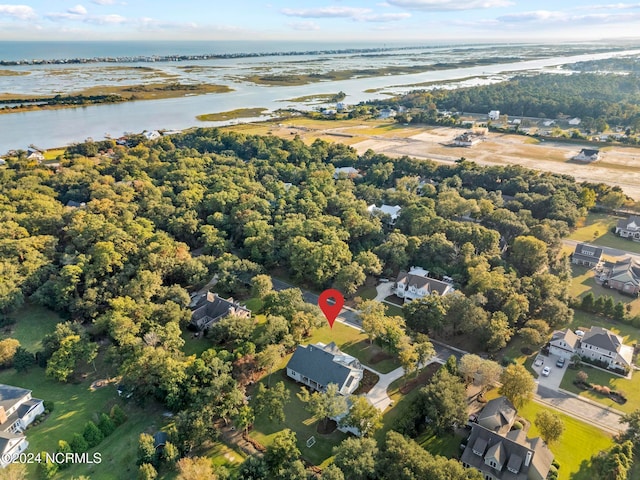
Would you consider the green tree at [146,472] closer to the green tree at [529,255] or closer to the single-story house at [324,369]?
the single-story house at [324,369]

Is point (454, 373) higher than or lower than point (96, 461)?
higher

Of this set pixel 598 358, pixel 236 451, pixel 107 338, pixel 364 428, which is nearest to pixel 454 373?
pixel 364 428

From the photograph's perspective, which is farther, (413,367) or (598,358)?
(598,358)

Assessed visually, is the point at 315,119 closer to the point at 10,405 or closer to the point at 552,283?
the point at 552,283

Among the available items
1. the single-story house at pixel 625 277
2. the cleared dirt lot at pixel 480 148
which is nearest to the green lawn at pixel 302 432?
the single-story house at pixel 625 277

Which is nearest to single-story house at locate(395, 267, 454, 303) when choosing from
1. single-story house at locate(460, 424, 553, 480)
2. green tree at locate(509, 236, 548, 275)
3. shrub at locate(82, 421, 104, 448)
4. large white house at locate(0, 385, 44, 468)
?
green tree at locate(509, 236, 548, 275)

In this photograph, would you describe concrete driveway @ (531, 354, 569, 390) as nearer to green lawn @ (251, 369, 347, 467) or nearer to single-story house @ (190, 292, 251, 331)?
green lawn @ (251, 369, 347, 467)
